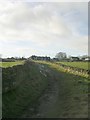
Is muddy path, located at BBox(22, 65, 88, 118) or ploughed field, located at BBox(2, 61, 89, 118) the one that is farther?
ploughed field, located at BBox(2, 61, 89, 118)

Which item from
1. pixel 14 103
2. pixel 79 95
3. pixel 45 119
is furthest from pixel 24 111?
pixel 79 95

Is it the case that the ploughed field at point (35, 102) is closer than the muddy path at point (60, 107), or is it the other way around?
the muddy path at point (60, 107)

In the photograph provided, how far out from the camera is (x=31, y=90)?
4138cm

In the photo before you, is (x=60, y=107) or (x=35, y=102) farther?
(x=35, y=102)

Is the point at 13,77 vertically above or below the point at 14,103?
above

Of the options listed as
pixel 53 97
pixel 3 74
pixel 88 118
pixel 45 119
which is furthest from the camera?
pixel 53 97

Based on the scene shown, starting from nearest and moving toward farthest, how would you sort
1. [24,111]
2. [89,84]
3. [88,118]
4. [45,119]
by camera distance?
1. [88,118]
2. [45,119]
3. [24,111]
4. [89,84]

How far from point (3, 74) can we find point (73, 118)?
10.2 m

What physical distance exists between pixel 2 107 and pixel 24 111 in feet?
10.3

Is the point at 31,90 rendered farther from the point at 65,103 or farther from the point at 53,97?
the point at 65,103

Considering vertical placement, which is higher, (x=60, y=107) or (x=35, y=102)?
(x=35, y=102)

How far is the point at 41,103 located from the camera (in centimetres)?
3553

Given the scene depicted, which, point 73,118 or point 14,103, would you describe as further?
point 14,103

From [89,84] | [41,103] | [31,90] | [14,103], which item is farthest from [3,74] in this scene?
[89,84]
